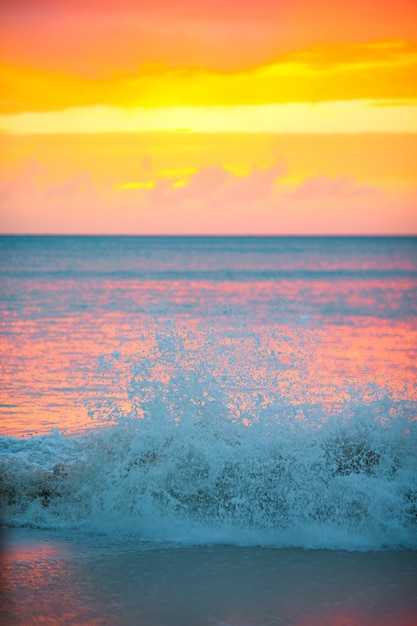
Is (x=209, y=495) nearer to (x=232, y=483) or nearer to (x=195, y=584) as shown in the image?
(x=232, y=483)

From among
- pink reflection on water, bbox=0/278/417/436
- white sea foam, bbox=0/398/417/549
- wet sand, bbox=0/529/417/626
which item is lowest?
wet sand, bbox=0/529/417/626

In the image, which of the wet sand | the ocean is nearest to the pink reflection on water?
the ocean

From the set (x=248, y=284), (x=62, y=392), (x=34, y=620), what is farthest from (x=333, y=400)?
(x=248, y=284)

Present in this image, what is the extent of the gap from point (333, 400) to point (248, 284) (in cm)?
3092

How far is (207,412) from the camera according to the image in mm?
8477

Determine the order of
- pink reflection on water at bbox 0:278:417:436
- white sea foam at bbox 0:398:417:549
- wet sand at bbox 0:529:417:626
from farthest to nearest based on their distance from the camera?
pink reflection on water at bbox 0:278:417:436
white sea foam at bbox 0:398:417:549
wet sand at bbox 0:529:417:626

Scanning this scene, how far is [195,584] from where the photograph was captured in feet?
Result: 19.5

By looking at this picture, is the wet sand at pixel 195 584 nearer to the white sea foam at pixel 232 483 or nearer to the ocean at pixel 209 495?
the ocean at pixel 209 495

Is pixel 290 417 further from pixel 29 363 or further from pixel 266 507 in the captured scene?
pixel 29 363

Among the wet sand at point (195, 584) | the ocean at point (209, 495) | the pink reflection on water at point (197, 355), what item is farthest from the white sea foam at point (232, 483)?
the pink reflection on water at point (197, 355)

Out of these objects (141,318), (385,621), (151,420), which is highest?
(141,318)

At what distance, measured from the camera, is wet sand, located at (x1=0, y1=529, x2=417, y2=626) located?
17.8 ft

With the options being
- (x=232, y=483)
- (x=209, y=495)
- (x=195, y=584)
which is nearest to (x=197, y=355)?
(x=232, y=483)

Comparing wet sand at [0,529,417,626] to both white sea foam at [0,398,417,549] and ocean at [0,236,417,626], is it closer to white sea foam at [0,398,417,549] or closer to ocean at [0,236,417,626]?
ocean at [0,236,417,626]
